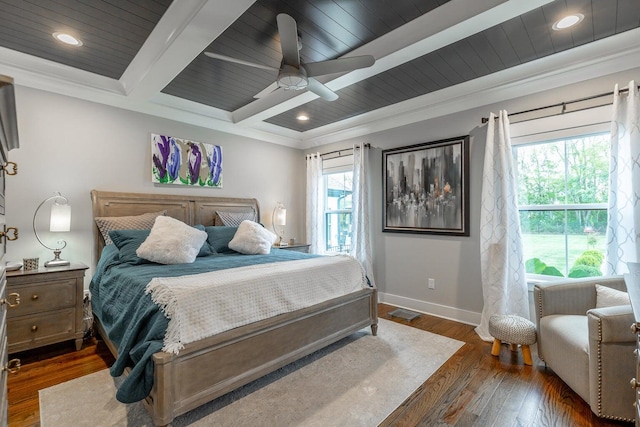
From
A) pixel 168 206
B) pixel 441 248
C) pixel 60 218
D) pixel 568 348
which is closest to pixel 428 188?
pixel 441 248

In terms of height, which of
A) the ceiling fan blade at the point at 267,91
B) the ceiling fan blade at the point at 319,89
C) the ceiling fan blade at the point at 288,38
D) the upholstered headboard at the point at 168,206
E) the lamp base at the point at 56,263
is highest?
the ceiling fan blade at the point at 267,91

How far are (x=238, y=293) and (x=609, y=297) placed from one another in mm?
2577

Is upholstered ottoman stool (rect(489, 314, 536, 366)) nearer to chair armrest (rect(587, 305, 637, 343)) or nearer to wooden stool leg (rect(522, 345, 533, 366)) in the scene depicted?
wooden stool leg (rect(522, 345, 533, 366))

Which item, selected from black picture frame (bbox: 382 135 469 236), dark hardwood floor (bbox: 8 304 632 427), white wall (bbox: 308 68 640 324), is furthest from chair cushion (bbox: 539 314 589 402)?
black picture frame (bbox: 382 135 469 236)

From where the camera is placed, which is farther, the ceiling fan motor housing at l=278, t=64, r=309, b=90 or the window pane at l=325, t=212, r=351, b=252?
the window pane at l=325, t=212, r=351, b=252

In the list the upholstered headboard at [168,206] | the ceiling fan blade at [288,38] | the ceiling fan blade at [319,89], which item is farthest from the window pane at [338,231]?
the ceiling fan blade at [288,38]

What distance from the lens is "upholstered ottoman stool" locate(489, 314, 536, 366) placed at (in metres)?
2.46

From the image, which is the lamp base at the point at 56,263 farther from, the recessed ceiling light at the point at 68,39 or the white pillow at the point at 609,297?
the white pillow at the point at 609,297

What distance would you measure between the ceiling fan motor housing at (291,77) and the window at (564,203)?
2358 millimetres

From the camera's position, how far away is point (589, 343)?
72.9 inches

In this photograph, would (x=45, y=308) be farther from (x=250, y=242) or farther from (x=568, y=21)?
(x=568, y=21)

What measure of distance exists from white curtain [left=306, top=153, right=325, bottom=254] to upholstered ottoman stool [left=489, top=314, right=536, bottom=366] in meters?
2.90

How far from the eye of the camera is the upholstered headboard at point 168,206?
3299mm

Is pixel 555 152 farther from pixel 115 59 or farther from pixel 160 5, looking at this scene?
pixel 115 59
